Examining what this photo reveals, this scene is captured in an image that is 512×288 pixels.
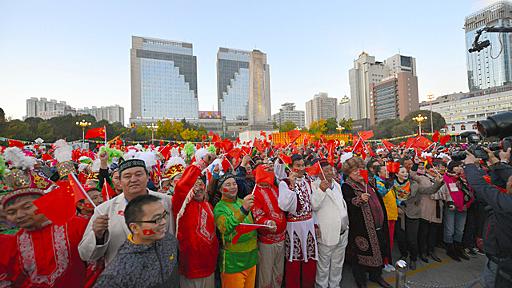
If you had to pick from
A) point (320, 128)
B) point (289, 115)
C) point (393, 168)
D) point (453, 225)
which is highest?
point (289, 115)

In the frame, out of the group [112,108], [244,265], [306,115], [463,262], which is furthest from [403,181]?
[306,115]

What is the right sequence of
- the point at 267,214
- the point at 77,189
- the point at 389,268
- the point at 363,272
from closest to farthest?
the point at 77,189 → the point at 267,214 → the point at 363,272 → the point at 389,268

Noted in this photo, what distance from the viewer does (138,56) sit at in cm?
9550

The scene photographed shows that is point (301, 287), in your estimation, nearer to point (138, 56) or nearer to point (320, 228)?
point (320, 228)

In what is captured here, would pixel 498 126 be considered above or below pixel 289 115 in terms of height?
below

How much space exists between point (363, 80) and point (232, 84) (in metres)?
54.4

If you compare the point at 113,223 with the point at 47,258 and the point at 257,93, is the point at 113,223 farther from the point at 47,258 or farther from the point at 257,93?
the point at 257,93

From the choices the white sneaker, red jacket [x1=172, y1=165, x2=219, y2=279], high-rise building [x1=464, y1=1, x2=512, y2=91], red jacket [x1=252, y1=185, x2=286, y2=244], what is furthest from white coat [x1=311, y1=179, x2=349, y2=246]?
high-rise building [x1=464, y1=1, x2=512, y2=91]

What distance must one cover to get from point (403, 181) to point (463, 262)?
162 cm

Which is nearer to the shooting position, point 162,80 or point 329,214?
point 329,214

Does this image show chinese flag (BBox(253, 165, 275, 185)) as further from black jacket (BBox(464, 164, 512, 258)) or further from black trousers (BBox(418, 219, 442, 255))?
black trousers (BBox(418, 219, 442, 255))

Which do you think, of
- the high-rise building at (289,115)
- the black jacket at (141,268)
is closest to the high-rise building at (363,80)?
the high-rise building at (289,115)

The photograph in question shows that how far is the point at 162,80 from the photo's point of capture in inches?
3920

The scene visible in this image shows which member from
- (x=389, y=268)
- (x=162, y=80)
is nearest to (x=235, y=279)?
(x=389, y=268)
